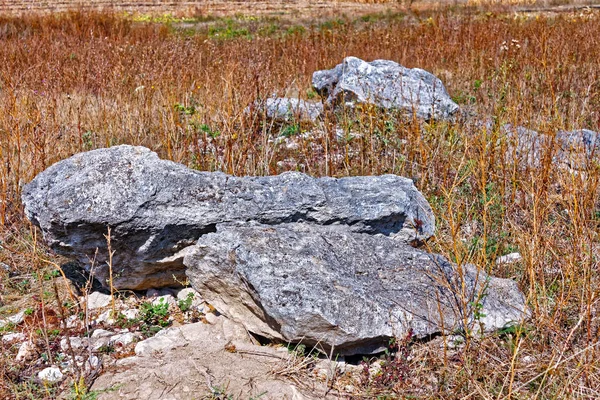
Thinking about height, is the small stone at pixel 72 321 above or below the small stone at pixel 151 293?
below

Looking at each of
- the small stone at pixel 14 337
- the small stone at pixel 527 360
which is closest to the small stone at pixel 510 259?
the small stone at pixel 527 360

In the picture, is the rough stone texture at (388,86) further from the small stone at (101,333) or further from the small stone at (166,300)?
the small stone at (101,333)

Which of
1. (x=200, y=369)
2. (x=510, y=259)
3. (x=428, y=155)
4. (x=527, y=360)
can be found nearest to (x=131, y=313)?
(x=200, y=369)

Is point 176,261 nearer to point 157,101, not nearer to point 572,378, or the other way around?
point 572,378

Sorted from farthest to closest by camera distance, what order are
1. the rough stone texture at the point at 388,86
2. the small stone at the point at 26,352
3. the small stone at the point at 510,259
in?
1. the rough stone texture at the point at 388,86
2. the small stone at the point at 510,259
3. the small stone at the point at 26,352

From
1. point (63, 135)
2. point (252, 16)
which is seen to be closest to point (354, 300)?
point (63, 135)

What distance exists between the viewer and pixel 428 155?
186 inches

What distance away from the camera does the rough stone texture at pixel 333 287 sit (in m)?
2.68

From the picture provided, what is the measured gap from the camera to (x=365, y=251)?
10.0ft

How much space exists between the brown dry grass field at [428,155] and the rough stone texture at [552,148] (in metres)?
0.08

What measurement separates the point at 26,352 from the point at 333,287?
1576mm

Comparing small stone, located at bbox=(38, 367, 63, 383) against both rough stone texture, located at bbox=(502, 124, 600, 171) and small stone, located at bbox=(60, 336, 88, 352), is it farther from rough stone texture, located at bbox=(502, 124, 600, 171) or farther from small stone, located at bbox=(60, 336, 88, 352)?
rough stone texture, located at bbox=(502, 124, 600, 171)

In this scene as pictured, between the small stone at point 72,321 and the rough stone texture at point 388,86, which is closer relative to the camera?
the small stone at point 72,321

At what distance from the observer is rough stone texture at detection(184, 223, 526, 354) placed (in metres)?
2.68
